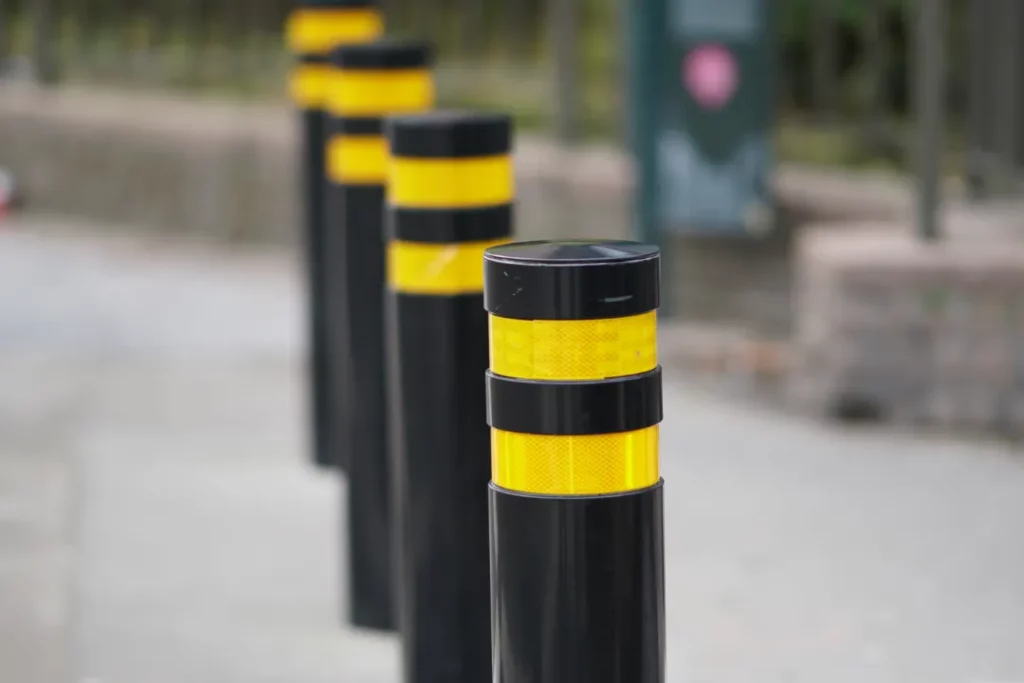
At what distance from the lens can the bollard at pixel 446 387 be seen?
371 cm

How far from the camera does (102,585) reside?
5223mm

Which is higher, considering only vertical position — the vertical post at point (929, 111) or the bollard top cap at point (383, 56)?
the bollard top cap at point (383, 56)

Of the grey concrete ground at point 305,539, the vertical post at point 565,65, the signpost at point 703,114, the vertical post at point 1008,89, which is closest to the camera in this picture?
the grey concrete ground at point 305,539

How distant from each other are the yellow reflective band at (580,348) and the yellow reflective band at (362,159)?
2.14 metres

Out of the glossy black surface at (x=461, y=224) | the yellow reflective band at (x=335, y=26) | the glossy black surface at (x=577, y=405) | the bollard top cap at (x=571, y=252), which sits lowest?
the glossy black surface at (x=577, y=405)

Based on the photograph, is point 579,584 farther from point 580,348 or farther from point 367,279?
point 367,279

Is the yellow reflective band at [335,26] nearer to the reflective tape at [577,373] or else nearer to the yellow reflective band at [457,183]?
the yellow reflective band at [457,183]

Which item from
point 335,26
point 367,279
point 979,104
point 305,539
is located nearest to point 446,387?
point 367,279

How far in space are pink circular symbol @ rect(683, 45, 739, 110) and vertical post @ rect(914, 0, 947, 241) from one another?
1.45 meters

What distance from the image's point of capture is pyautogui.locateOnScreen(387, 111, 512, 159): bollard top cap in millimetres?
3766

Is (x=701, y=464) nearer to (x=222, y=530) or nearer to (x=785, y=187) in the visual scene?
(x=222, y=530)

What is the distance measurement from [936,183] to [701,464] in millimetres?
1338

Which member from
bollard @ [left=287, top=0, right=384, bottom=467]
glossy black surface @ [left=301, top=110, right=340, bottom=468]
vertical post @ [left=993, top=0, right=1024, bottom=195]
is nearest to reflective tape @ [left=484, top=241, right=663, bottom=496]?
bollard @ [left=287, top=0, right=384, bottom=467]

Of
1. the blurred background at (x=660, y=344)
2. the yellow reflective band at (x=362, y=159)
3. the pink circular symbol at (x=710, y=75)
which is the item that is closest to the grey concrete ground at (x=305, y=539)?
the blurred background at (x=660, y=344)
